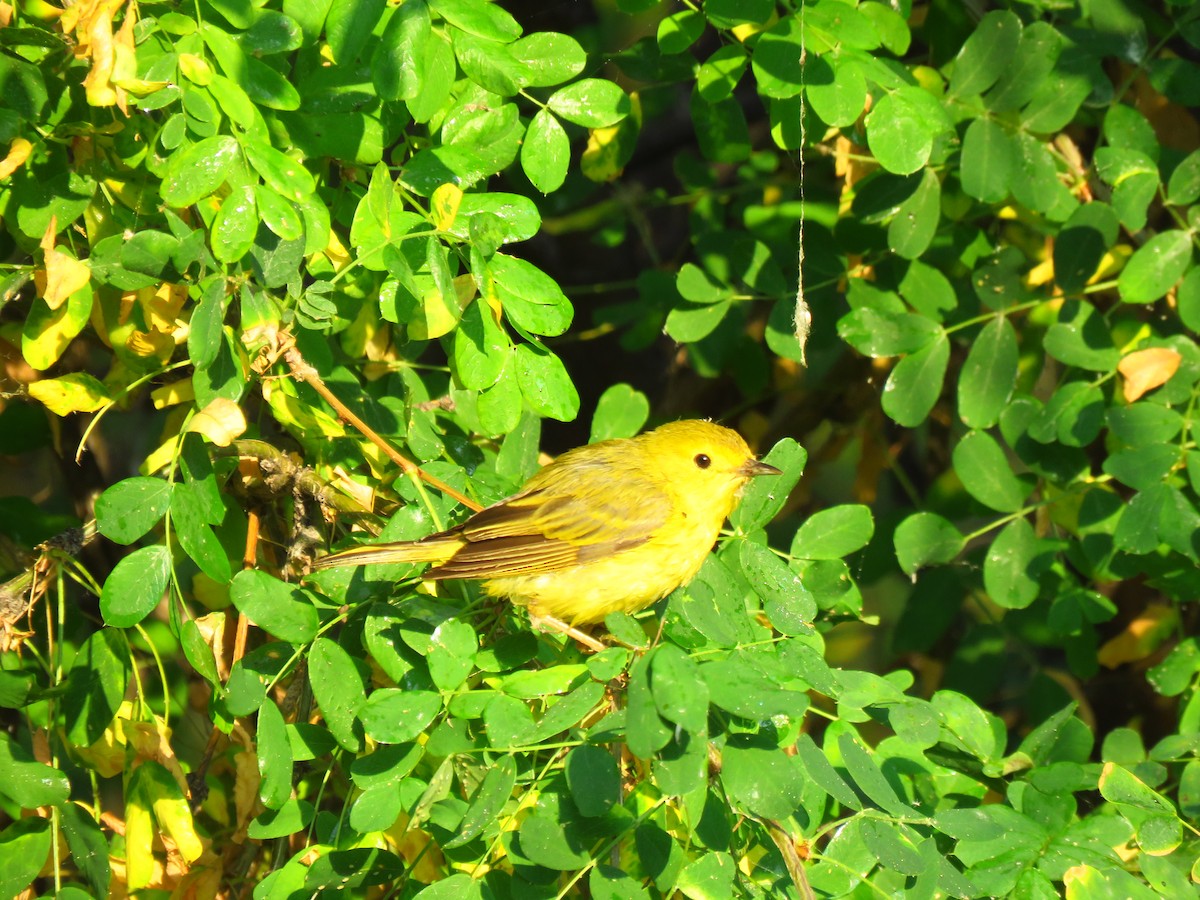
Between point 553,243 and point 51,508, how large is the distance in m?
2.60

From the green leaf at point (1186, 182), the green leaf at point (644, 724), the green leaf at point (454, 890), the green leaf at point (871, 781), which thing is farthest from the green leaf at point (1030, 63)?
the green leaf at point (454, 890)

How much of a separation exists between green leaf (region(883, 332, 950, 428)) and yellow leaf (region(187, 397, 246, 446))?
2.04 metres

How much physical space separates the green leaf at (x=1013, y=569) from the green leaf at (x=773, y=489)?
922 millimetres

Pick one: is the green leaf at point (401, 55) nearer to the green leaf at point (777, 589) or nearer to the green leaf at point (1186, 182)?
the green leaf at point (777, 589)

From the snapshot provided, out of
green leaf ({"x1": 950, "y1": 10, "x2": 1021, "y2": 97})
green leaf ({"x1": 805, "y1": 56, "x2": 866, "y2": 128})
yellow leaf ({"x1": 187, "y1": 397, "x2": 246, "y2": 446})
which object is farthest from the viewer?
green leaf ({"x1": 950, "y1": 10, "x2": 1021, "y2": 97})

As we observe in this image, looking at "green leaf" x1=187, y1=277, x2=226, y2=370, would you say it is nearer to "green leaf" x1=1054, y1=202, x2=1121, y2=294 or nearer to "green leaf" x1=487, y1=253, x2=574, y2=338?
"green leaf" x1=487, y1=253, x2=574, y2=338

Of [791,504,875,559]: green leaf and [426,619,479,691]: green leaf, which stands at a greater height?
[426,619,479,691]: green leaf

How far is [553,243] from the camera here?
588 centimetres

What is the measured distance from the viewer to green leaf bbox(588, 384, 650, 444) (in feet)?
12.0

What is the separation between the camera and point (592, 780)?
7.07ft

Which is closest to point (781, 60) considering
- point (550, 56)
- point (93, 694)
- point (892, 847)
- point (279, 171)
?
point (550, 56)

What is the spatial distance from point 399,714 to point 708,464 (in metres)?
1.67

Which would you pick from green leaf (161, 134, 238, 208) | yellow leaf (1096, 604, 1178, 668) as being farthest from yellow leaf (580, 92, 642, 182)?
yellow leaf (1096, 604, 1178, 668)

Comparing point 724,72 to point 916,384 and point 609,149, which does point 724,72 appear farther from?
point 916,384
